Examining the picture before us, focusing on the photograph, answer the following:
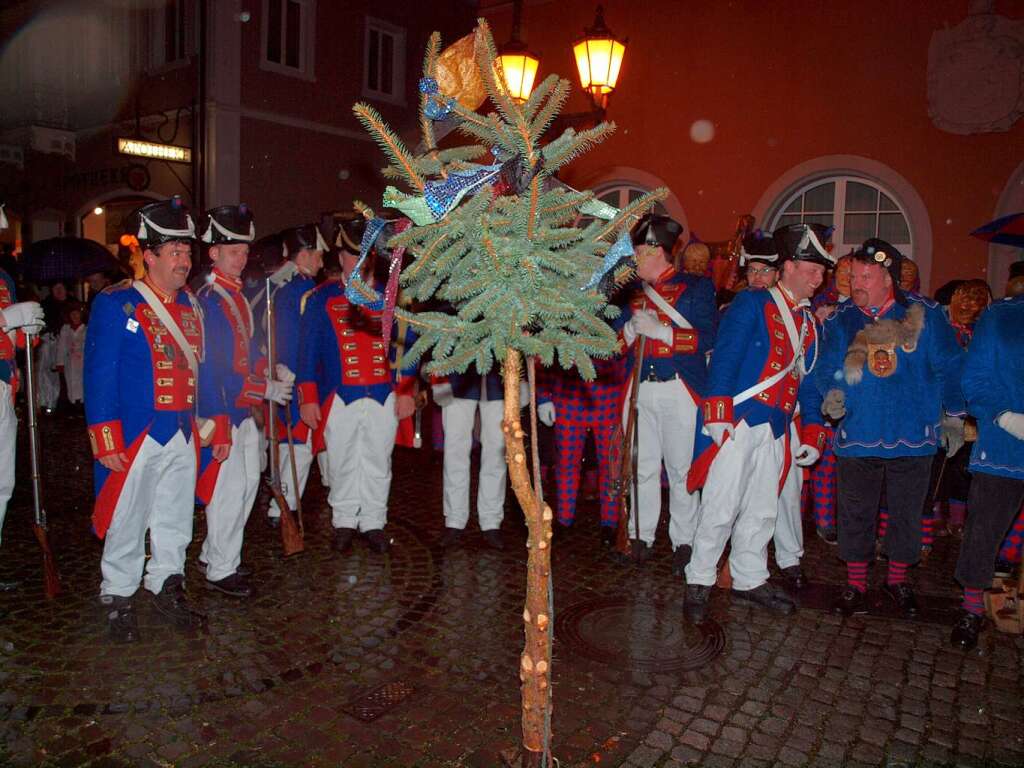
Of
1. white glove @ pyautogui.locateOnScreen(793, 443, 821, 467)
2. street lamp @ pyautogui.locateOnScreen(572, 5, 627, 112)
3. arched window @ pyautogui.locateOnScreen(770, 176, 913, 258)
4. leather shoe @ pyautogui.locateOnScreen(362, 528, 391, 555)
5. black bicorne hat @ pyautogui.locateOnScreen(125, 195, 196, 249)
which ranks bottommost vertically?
leather shoe @ pyautogui.locateOnScreen(362, 528, 391, 555)

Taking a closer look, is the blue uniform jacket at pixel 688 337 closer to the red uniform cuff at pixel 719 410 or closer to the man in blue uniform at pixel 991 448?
the red uniform cuff at pixel 719 410

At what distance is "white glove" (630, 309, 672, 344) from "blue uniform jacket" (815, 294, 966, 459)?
1228mm

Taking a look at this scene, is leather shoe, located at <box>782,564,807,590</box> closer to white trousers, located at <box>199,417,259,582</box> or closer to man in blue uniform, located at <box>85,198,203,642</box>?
white trousers, located at <box>199,417,259,582</box>

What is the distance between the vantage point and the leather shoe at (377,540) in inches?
238

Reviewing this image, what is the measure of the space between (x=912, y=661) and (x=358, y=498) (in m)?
3.83

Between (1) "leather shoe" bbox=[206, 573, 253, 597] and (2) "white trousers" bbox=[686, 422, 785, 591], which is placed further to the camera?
(1) "leather shoe" bbox=[206, 573, 253, 597]

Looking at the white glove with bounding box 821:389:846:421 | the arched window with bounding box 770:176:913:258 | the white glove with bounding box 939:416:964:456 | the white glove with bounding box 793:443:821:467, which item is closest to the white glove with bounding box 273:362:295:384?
the white glove with bounding box 793:443:821:467

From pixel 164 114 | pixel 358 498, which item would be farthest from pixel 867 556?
pixel 164 114

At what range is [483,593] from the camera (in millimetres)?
5293

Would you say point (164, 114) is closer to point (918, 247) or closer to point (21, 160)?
point (21, 160)

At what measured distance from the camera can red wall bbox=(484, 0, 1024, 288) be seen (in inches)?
404

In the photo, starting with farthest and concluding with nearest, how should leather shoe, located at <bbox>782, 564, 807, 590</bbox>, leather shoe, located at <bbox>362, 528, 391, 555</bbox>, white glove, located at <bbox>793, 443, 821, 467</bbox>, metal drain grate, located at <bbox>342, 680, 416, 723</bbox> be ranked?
leather shoe, located at <bbox>362, 528, 391, 555</bbox>
leather shoe, located at <bbox>782, 564, 807, 590</bbox>
white glove, located at <bbox>793, 443, 821, 467</bbox>
metal drain grate, located at <bbox>342, 680, 416, 723</bbox>

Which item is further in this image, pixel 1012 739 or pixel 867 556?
pixel 867 556

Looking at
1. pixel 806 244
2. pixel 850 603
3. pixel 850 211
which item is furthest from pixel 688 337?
pixel 850 211
